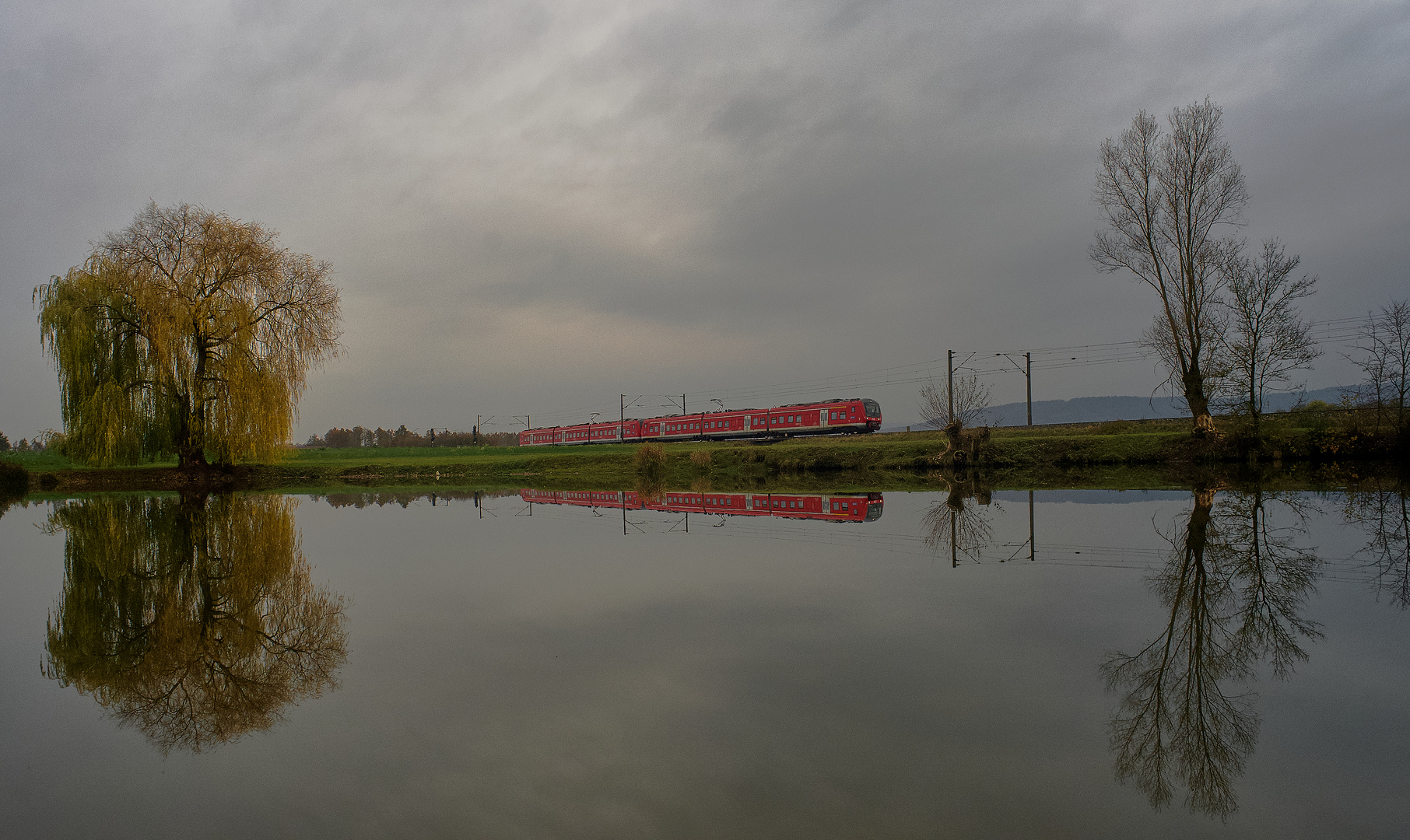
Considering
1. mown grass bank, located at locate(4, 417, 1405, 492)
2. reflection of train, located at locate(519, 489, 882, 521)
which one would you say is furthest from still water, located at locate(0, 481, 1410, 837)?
mown grass bank, located at locate(4, 417, 1405, 492)

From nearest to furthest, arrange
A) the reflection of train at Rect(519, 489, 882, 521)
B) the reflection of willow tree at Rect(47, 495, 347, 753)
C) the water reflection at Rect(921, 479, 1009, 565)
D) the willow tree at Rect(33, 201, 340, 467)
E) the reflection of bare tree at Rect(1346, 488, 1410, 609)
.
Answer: the reflection of willow tree at Rect(47, 495, 347, 753), the reflection of bare tree at Rect(1346, 488, 1410, 609), the water reflection at Rect(921, 479, 1009, 565), the reflection of train at Rect(519, 489, 882, 521), the willow tree at Rect(33, 201, 340, 467)

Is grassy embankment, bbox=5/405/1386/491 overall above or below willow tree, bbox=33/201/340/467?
below

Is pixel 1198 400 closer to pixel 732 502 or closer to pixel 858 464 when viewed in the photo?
pixel 858 464

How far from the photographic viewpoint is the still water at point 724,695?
2395mm

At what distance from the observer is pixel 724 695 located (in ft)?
11.0

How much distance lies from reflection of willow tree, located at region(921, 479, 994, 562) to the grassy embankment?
558 centimetres

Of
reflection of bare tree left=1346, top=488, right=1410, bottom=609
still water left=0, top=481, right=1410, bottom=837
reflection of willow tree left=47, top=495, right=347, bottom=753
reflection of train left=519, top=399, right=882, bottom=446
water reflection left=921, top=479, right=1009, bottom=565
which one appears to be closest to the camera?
still water left=0, top=481, right=1410, bottom=837

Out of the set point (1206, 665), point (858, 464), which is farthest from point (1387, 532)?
point (858, 464)

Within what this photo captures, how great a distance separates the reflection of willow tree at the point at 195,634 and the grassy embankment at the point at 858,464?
49.1ft

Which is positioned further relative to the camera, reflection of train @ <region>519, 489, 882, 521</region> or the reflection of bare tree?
reflection of train @ <region>519, 489, 882, 521</region>

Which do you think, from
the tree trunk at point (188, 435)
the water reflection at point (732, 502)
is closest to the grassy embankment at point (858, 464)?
the tree trunk at point (188, 435)

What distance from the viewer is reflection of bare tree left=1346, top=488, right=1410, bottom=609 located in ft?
18.2

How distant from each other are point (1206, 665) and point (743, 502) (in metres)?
11.8

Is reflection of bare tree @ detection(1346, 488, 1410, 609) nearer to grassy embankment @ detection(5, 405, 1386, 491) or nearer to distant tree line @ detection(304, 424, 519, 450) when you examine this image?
grassy embankment @ detection(5, 405, 1386, 491)
